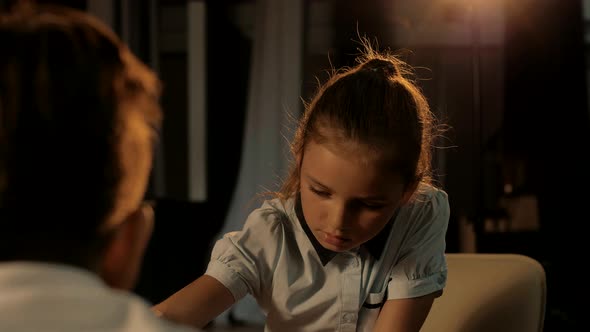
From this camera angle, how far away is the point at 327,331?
45.1 inches

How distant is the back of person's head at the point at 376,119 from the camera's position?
1.02 meters

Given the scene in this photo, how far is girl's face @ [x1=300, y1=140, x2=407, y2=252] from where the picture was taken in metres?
0.98

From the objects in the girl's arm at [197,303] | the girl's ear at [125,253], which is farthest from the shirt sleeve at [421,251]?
the girl's ear at [125,253]

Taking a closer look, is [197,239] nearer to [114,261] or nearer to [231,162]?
[231,162]

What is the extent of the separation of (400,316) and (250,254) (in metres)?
0.24

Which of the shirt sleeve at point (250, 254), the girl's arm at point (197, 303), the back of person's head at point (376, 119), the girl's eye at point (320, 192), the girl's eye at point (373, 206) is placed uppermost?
the back of person's head at point (376, 119)

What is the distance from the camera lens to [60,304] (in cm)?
42

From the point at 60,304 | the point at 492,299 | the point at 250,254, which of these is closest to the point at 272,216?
the point at 250,254

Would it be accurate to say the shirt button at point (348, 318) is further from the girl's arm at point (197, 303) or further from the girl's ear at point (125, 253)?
the girl's ear at point (125, 253)

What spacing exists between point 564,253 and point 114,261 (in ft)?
8.91

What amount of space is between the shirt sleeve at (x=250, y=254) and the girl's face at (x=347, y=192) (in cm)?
12

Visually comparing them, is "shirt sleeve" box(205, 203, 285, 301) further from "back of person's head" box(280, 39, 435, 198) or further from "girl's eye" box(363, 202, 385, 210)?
"girl's eye" box(363, 202, 385, 210)

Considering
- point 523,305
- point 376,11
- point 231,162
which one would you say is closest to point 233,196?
point 231,162

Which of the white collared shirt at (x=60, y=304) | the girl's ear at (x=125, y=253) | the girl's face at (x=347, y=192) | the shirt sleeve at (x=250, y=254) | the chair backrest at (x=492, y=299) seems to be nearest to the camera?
the white collared shirt at (x=60, y=304)
